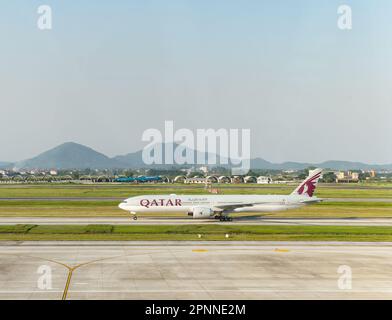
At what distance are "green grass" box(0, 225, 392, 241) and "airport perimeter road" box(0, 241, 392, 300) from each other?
3597mm

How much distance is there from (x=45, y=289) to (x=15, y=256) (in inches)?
475

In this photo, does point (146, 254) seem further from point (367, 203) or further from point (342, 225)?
point (367, 203)

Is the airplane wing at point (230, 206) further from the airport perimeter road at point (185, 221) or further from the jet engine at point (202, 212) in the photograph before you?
the airport perimeter road at point (185, 221)

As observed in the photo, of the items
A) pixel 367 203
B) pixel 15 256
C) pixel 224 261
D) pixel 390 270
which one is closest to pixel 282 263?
pixel 224 261

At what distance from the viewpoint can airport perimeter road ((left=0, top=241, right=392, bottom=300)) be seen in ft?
94.2

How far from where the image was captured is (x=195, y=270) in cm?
3497

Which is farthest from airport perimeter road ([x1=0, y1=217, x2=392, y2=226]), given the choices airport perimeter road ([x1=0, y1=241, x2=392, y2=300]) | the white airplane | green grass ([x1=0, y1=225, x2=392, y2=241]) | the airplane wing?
airport perimeter road ([x1=0, y1=241, x2=392, y2=300])

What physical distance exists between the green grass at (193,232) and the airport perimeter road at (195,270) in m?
3.60

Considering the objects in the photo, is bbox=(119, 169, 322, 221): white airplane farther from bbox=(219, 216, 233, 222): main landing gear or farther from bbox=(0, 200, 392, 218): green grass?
bbox=(0, 200, 392, 218): green grass

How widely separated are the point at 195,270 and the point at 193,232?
785 inches

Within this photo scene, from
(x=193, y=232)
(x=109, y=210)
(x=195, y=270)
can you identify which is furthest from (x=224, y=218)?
(x=195, y=270)

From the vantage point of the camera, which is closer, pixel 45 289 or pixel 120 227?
pixel 45 289

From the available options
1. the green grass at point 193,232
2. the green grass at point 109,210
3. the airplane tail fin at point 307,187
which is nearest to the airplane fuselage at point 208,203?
the airplane tail fin at point 307,187
